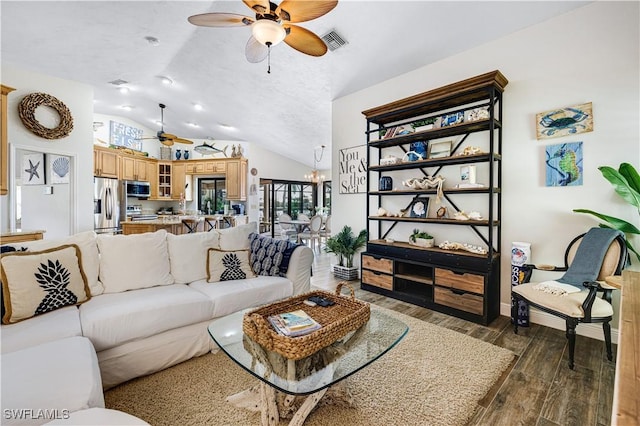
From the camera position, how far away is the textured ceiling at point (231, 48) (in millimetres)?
2945

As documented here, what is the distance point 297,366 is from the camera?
4.57ft

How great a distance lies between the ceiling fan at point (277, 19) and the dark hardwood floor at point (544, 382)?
280cm

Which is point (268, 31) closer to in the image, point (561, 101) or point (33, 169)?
point (561, 101)

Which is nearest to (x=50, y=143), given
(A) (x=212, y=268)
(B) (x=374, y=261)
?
(A) (x=212, y=268)

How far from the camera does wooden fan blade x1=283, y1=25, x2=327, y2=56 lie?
2.28m

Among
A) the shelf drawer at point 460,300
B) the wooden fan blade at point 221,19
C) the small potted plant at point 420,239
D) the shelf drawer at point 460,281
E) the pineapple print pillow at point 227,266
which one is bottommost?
the shelf drawer at point 460,300

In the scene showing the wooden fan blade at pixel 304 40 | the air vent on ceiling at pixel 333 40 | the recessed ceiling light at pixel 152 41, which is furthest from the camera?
the recessed ceiling light at pixel 152 41

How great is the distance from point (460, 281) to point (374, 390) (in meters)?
1.67

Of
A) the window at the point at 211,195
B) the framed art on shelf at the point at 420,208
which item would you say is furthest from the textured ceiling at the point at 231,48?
the window at the point at 211,195

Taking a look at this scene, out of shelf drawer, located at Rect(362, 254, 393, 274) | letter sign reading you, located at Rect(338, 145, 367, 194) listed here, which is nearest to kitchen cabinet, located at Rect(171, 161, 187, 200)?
letter sign reading you, located at Rect(338, 145, 367, 194)

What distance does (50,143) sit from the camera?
4.40 meters

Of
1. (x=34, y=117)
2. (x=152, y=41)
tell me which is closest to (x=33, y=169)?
(x=34, y=117)

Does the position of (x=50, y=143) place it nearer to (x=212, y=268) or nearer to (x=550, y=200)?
(x=212, y=268)

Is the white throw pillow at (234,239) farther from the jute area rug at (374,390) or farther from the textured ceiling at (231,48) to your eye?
the textured ceiling at (231,48)
